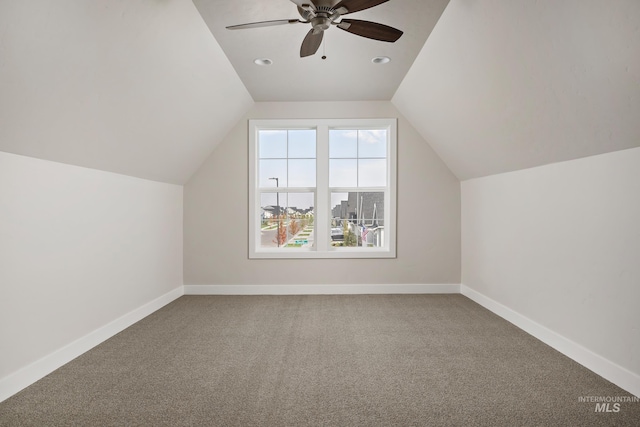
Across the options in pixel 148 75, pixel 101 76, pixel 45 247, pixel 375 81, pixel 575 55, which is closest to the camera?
pixel 575 55

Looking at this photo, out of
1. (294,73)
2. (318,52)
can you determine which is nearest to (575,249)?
(318,52)

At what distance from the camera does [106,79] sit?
2271 millimetres

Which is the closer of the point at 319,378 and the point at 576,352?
the point at 319,378

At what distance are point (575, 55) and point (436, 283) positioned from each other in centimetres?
328

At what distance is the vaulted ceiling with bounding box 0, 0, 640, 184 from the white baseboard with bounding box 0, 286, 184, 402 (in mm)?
1394

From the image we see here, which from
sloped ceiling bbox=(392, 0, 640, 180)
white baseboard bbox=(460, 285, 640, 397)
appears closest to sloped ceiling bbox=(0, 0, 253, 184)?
sloped ceiling bbox=(392, 0, 640, 180)

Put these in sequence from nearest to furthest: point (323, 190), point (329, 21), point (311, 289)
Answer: point (329, 21)
point (311, 289)
point (323, 190)

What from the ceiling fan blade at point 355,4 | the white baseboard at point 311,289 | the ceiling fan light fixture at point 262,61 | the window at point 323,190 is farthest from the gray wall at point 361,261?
the ceiling fan blade at point 355,4

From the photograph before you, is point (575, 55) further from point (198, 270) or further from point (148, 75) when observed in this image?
point (198, 270)

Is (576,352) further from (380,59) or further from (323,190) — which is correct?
(323,190)

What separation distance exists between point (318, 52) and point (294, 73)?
52 cm

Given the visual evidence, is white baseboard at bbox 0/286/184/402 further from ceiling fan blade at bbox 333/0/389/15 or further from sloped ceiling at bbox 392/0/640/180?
sloped ceiling at bbox 392/0/640/180

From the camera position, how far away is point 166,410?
195 cm

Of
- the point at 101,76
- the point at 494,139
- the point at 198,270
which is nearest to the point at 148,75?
the point at 101,76
